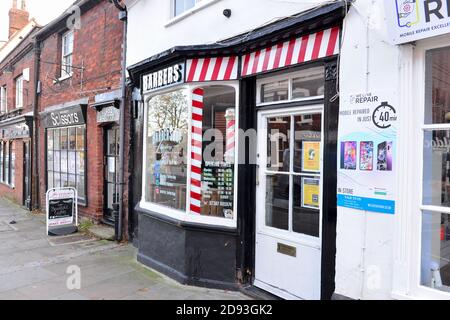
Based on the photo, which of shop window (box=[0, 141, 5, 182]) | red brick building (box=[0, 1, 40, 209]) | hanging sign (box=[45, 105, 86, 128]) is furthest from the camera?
shop window (box=[0, 141, 5, 182])

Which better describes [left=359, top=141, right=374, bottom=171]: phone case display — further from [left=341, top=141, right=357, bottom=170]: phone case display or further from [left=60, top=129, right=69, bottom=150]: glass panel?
[left=60, top=129, right=69, bottom=150]: glass panel

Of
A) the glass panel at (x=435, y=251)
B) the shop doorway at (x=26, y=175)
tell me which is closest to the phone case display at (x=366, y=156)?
the glass panel at (x=435, y=251)

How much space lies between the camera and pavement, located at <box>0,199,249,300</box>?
179 inches

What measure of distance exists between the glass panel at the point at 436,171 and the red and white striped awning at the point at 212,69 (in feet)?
7.91

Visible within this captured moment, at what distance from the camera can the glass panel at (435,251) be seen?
3027 millimetres

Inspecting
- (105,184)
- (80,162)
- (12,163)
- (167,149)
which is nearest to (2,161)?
(12,163)

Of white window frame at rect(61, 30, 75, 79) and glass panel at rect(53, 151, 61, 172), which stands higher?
white window frame at rect(61, 30, 75, 79)

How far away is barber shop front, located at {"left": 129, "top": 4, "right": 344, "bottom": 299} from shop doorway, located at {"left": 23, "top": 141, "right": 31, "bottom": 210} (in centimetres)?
782

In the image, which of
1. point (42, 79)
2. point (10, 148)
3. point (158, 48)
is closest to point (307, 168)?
point (158, 48)

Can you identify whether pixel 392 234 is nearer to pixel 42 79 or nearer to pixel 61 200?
pixel 61 200

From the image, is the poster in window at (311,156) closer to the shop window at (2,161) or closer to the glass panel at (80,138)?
the glass panel at (80,138)

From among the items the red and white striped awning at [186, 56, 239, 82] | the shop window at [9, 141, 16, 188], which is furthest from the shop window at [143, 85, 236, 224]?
the shop window at [9, 141, 16, 188]

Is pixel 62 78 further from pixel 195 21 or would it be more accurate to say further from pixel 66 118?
pixel 195 21
